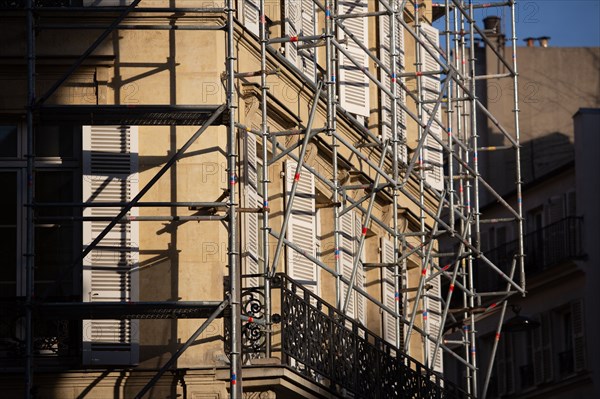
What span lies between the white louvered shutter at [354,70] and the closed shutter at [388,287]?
91.8 inches

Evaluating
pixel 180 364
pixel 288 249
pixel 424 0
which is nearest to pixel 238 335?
pixel 180 364

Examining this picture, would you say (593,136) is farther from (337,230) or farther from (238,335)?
(238,335)

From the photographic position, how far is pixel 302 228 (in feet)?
73.1

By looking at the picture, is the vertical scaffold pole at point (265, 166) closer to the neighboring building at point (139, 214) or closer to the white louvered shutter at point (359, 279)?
the neighboring building at point (139, 214)

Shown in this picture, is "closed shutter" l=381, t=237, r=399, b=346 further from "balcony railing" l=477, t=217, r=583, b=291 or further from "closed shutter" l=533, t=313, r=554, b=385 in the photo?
"closed shutter" l=533, t=313, r=554, b=385

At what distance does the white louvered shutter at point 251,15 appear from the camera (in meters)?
20.5

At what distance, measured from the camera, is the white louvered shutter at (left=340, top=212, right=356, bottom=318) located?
23844 millimetres

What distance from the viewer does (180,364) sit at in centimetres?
1847

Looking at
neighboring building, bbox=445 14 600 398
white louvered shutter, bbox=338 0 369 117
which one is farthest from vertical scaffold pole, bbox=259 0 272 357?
neighboring building, bbox=445 14 600 398

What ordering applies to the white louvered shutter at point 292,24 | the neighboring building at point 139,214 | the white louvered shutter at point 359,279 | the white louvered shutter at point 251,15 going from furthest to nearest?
the white louvered shutter at point 359,279, the white louvered shutter at point 292,24, the white louvered shutter at point 251,15, the neighboring building at point 139,214

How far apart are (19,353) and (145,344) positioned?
1.30 meters

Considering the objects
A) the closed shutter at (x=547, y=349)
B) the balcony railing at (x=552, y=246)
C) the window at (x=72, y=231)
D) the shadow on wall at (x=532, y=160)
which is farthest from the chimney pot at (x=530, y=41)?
the window at (x=72, y=231)

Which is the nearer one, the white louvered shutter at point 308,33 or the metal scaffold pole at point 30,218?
the metal scaffold pole at point 30,218

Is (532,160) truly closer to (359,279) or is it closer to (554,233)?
(554,233)
